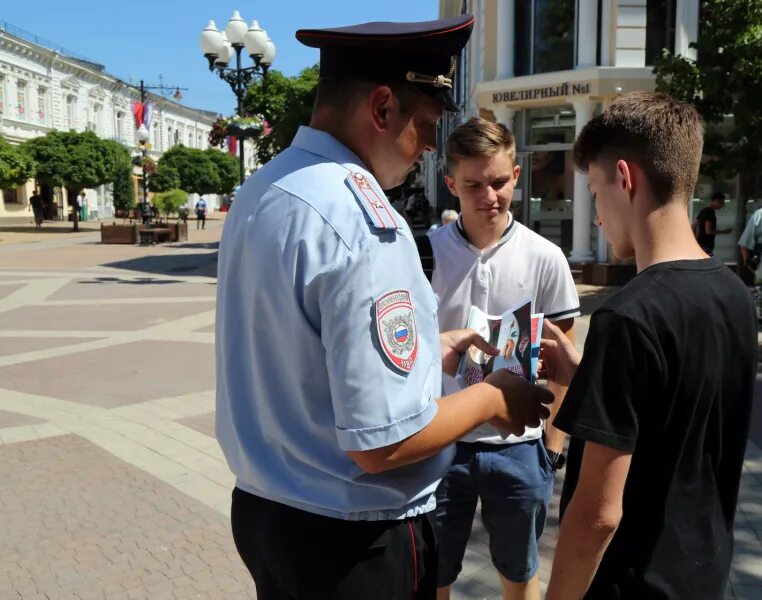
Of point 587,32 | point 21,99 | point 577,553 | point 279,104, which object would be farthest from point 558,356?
point 21,99

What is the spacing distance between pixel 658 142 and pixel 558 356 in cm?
88

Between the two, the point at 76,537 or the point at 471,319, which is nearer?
the point at 471,319

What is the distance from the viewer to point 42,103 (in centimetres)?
5472

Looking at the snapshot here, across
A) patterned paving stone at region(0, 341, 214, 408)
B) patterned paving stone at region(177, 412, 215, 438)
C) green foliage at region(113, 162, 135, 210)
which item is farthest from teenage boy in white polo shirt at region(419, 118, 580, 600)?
green foliage at region(113, 162, 135, 210)

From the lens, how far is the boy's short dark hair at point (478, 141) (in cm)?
282

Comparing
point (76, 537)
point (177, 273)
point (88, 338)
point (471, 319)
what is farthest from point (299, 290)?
point (177, 273)

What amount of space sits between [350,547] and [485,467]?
3.87ft

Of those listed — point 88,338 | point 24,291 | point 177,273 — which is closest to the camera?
point 88,338

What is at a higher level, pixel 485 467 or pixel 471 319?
pixel 471 319

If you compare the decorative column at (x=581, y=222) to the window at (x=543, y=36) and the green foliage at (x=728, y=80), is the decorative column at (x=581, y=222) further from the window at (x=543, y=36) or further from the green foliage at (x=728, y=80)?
the green foliage at (x=728, y=80)

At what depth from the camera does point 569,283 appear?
2896 millimetres

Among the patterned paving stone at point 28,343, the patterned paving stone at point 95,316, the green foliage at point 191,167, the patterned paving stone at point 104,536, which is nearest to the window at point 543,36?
the patterned paving stone at point 95,316

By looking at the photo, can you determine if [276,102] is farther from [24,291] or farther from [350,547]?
[350,547]

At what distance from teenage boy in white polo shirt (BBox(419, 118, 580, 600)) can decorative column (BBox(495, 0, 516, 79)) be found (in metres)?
13.9
